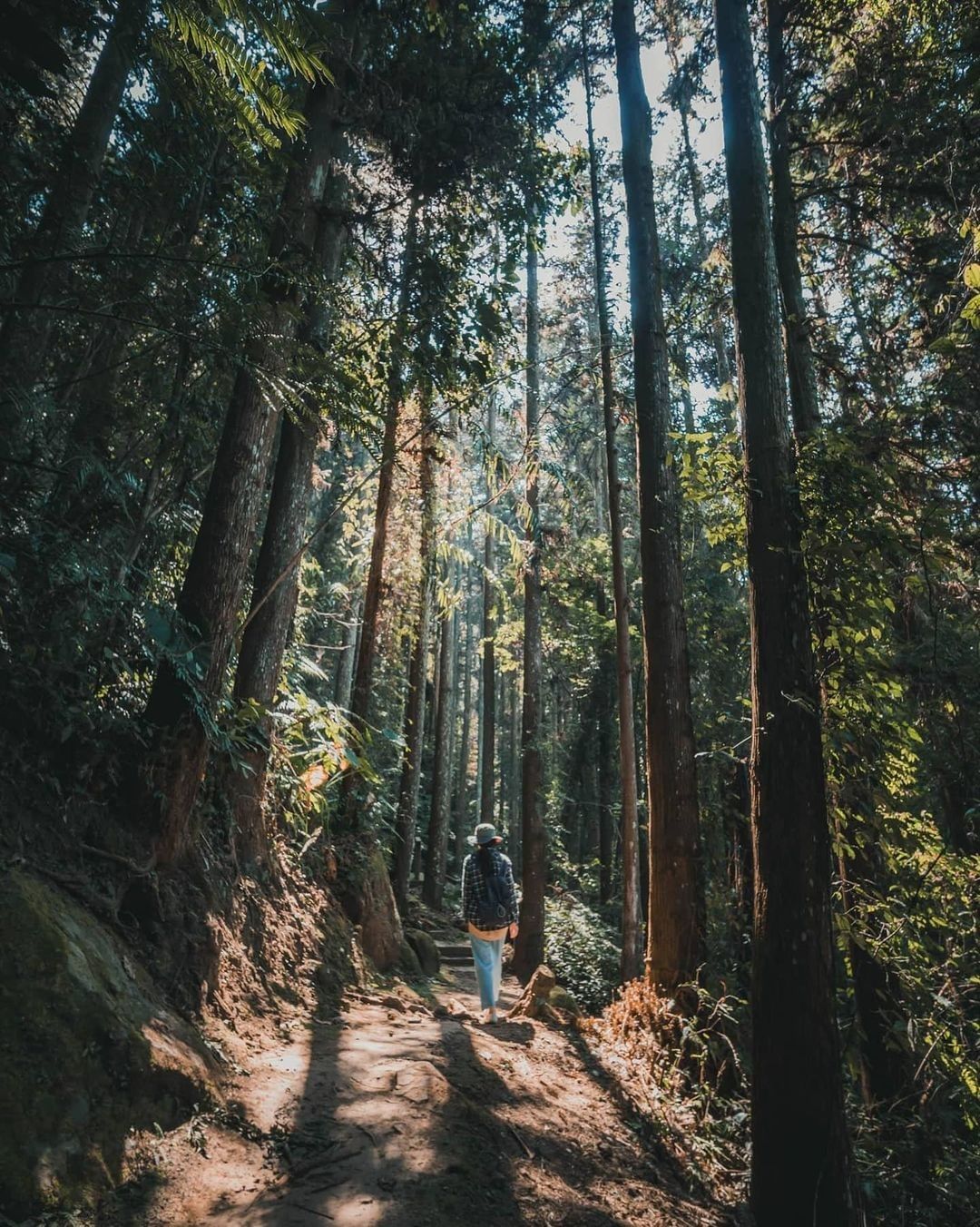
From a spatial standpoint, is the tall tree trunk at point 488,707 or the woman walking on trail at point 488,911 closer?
the woman walking on trail at point 488,911

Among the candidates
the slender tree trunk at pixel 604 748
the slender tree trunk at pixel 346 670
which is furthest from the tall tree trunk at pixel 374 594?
the slender tree trunk at pixel 346 670

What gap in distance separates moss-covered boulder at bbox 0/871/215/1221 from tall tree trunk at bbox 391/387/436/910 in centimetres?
634

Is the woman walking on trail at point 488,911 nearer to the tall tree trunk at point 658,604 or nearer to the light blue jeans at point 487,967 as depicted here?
the light blue jeans at point 487,967

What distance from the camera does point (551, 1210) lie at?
356 centimetres

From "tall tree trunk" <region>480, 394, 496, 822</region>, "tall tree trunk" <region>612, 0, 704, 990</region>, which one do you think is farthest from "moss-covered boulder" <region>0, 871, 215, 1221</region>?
"tall tree trunk" <region>480, 394, 496, 822</region>

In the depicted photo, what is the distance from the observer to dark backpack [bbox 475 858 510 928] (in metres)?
8.02

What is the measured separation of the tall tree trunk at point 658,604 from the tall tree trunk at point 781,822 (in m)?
2.45

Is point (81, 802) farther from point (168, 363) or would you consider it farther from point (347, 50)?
point (347, 50)

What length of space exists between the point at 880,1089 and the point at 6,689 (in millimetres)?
7471

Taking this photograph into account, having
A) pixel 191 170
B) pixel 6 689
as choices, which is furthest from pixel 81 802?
pixel 191 170

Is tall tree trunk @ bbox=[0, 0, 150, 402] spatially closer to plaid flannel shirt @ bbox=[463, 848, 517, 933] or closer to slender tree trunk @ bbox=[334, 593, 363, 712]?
plaid flannel shirt @ bbox=[463, 848, 517, 933]

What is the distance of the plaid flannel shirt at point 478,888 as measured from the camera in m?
8.11

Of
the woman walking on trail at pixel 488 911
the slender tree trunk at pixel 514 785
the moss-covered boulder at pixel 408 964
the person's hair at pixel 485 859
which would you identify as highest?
the slender tree trunk at pixel 514 785

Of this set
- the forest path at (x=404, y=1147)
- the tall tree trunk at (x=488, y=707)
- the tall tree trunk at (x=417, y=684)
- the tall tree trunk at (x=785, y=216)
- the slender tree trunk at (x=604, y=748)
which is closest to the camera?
the forest path at (x=404, y=1147)
